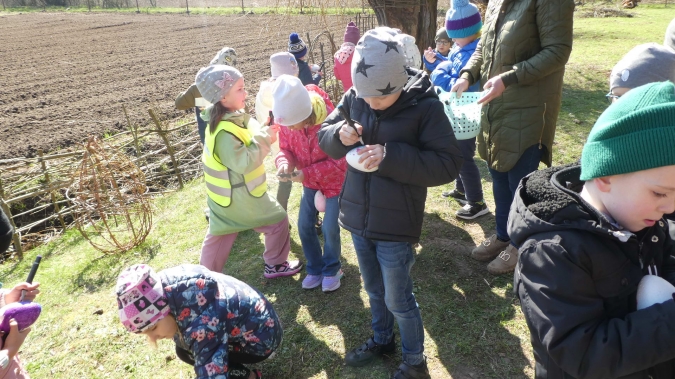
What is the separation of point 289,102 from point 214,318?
4.39ft

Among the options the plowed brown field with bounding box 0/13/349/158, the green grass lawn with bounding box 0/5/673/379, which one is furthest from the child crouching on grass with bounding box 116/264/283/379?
the plowed brown field with bounding box 0/13/349/158

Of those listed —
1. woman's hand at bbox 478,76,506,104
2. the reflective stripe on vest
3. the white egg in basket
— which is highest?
woman's hand at bbox 478,76,506,104

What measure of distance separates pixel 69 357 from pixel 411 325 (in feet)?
7.68

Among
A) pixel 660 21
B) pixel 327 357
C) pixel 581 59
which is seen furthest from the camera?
pixel 660 21

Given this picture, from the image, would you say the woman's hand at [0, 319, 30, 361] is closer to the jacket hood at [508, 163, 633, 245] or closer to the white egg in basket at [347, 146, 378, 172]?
the white egg in basket at [347, 146, 378, 172]

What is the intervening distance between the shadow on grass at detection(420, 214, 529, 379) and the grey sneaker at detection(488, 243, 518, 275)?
48 millimetres

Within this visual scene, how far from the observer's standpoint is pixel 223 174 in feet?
9.98

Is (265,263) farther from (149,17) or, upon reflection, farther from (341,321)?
(149,17)

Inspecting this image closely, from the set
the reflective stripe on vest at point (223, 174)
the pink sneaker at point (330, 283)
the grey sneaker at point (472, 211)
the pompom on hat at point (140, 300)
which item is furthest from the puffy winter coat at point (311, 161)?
the grey sneaker at point (472, 211)

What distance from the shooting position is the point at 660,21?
15.6 meters

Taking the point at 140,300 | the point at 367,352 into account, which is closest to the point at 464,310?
the point at 367,352

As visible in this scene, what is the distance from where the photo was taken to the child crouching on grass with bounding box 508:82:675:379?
1.17m

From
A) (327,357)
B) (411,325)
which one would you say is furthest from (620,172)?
(327,357)

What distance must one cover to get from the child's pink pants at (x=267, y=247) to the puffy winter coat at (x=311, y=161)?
1.60 ft
